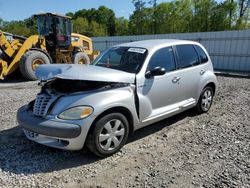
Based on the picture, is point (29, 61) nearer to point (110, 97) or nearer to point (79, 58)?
point (79, 58)

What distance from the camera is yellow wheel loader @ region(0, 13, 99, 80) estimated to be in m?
10.0

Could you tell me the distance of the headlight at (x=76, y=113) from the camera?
10.8 feet

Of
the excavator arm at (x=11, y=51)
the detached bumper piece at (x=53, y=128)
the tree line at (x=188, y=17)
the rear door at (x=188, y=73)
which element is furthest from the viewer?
the tree line at (x=188, y=17)

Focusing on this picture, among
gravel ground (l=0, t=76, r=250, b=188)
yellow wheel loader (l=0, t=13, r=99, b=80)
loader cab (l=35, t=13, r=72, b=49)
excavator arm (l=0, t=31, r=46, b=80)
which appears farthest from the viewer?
loader cab (l=35, t=13, r=72, b=49)

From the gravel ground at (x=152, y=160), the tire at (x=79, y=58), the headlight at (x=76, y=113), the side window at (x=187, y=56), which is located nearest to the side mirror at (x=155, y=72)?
the side window at (x=187, y=56)

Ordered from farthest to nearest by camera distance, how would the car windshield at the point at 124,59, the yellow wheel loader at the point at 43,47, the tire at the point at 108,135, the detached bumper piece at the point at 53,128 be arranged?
1. the yellow wheel loader at the point at 43,47
2. the car windshield at the point at 124,59
3. the tire at the point at 108,135
4. the detached bumper piece at the point at 53,128

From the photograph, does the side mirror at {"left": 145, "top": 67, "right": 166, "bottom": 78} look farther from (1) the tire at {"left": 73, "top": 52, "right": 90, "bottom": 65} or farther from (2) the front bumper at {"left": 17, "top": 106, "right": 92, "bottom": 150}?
(1) the tire at {"left": 73, "top": 52, "right": 90, "bottom": 65}

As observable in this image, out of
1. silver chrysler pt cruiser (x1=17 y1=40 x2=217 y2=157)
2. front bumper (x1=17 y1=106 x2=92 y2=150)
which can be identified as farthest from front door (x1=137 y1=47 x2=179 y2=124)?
front bumper (x1=17 y1=106 x2=92 y2=150)

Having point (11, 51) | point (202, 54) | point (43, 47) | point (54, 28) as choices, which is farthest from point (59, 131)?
point (54, 28)

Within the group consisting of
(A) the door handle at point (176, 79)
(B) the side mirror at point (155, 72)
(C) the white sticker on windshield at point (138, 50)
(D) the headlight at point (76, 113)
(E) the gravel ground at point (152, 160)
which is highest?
(C) the white sticker on windshield at point (138, 50)

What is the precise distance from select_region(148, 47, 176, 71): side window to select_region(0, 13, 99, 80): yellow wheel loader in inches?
281

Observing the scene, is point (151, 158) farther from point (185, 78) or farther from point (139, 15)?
point (139, 15)

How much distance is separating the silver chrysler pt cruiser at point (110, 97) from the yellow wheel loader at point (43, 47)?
6394mm

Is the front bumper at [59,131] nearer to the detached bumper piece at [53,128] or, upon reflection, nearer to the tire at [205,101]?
the detached bumper piece at [53,128]
